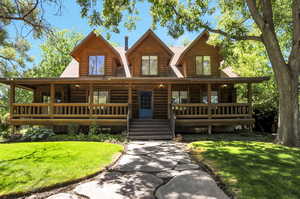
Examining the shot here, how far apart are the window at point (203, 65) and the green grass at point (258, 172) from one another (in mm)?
8642

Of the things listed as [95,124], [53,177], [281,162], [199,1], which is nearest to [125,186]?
[53,177]

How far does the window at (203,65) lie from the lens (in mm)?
13789

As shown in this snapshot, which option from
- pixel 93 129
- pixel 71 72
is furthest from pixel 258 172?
pixel 71 72

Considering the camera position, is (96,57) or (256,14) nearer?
(256,14)

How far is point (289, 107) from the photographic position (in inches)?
300

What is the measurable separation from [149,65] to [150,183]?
11044mm

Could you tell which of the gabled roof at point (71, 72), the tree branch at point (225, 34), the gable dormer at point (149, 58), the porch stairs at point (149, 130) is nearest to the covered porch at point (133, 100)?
the gabled roof at point (71, 72)

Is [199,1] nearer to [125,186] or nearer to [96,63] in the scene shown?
[96,63]

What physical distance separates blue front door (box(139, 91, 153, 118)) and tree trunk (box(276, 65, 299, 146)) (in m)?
8.52

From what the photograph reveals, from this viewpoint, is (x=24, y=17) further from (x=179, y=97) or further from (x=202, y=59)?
(x=202, y=59)

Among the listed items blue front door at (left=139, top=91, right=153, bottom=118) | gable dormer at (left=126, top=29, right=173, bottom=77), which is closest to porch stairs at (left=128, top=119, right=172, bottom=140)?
blue front door at (left=139, top=91, right=153, bottom=118)

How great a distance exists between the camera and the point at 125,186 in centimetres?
360

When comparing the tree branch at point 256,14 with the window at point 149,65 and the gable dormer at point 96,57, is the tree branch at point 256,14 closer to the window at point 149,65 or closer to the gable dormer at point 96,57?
the window at point 149,65

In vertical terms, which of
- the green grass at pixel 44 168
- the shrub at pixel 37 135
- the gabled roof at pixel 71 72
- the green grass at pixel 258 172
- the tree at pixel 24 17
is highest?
the tree at pixel 24 17
